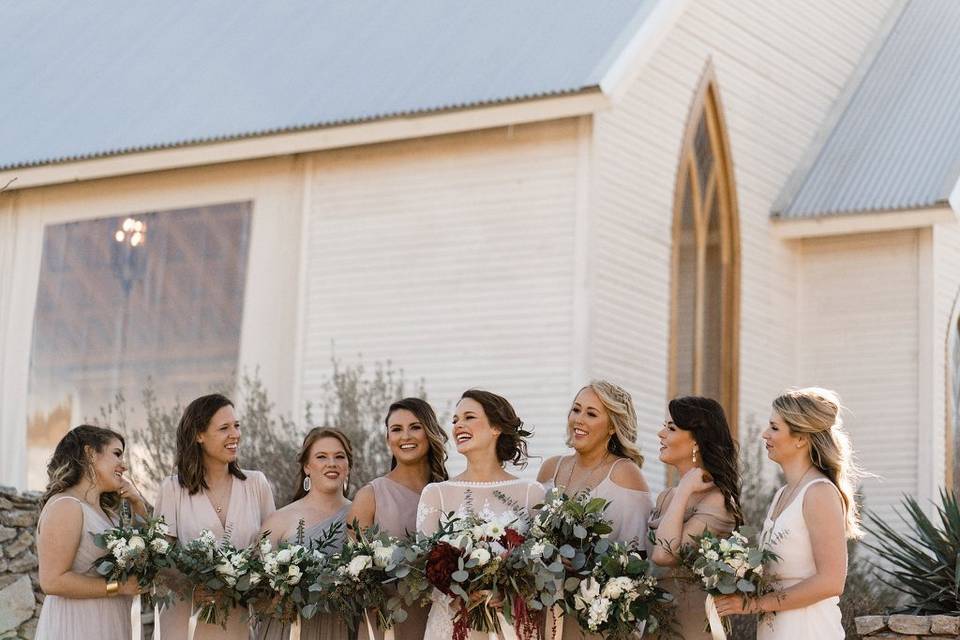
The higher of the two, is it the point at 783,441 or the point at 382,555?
the point at 783,441

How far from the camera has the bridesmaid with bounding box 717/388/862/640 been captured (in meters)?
7.19

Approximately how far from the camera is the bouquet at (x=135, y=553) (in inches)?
317

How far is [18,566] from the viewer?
11.8 metres

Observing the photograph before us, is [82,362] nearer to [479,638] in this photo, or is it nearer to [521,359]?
[521,359]

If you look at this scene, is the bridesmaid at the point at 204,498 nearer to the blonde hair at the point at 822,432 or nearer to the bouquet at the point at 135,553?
the bouquet at the point at 135,553

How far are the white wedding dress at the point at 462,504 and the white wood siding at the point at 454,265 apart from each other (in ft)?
23.0

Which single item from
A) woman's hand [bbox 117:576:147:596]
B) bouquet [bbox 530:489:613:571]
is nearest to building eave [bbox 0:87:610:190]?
woman's hand [bbox 117:576:147:596]

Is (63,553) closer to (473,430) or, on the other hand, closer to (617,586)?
(473,430)

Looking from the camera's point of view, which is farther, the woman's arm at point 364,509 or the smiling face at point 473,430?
the woman's arm at point 364,509

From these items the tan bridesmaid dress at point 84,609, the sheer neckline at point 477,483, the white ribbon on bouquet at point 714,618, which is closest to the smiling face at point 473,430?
the sheer neckline at point 477,483

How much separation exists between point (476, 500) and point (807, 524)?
63.3 inches

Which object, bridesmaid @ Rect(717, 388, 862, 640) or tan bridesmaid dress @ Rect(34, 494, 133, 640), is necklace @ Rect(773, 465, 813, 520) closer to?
bridesmaid @ Rect(717, 388, 862, 640)

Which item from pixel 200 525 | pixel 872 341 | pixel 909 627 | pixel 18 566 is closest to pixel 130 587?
pixel 200 525

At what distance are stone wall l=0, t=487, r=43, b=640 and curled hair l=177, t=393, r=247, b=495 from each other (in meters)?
3.59
